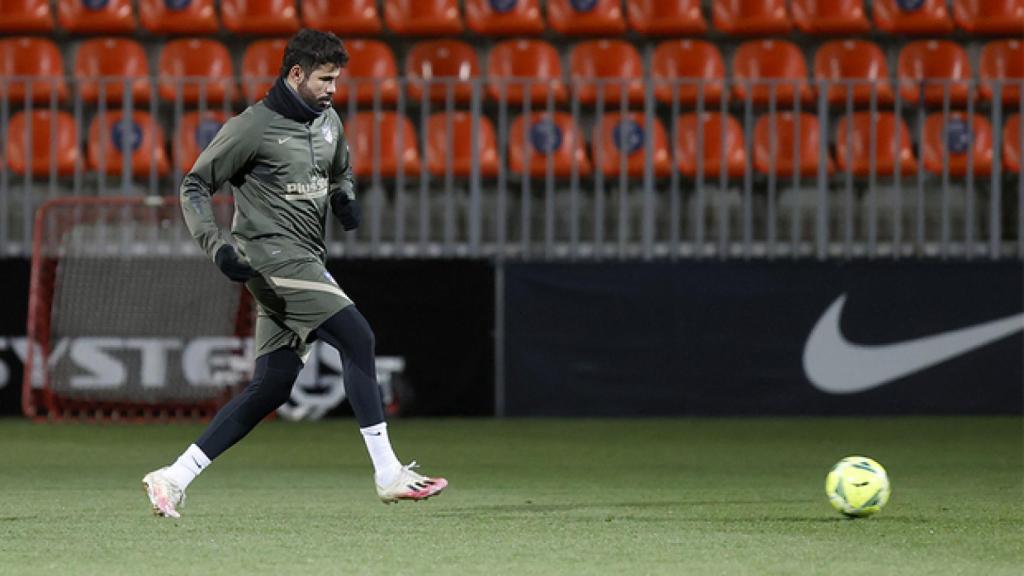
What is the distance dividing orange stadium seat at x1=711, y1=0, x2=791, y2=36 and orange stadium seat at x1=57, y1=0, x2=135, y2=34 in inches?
185

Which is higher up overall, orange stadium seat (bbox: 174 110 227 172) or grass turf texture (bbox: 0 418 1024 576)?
orange stadium seat (bbox: 174 110 227 172)

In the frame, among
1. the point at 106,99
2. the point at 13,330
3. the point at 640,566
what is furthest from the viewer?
the point at 106,99

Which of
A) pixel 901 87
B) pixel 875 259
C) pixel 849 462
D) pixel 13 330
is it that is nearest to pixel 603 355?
pixel 875 259

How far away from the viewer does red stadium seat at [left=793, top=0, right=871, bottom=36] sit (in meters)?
14.3

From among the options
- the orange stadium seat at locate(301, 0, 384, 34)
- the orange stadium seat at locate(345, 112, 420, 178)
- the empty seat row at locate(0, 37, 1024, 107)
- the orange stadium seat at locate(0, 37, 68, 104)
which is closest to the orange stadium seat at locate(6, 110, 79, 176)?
the empty seat row at locate(0, 37, 1024, 107)

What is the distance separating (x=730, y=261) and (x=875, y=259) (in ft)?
3.17

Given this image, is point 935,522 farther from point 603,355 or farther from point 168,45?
point 168,45

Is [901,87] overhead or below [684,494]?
overhead

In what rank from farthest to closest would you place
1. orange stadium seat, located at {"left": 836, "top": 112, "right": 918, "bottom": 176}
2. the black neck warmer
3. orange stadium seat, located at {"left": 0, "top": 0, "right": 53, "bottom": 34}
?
orange stadium seat, located at {"left": 0, "top": 0, "right": 53, "bottom": 34} → orange stadium seat, located at {"left": 836, "top": 112, "right": 918, "bottom": 176} → the black neck warmer

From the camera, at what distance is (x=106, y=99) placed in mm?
12484

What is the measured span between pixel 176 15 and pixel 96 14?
64cm

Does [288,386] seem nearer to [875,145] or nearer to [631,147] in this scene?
[631,147]

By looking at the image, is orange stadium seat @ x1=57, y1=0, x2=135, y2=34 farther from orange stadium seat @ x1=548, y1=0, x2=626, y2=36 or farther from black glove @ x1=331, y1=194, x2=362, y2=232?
black glove @ x1=331, y1=194, x2=362, y2=232

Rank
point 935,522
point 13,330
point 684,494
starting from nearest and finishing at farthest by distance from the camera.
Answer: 1. point 935,522
2. point 684,494
3. point 13,330
